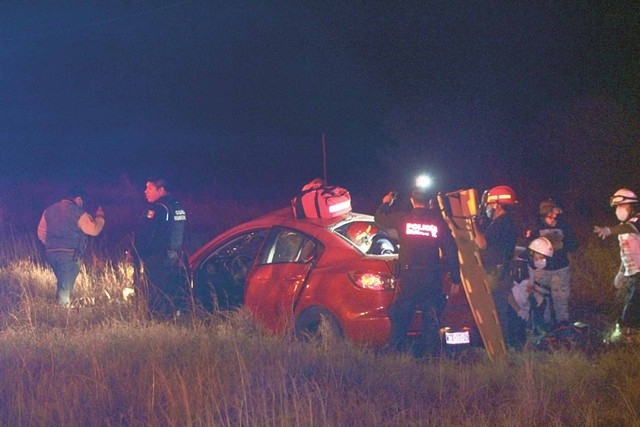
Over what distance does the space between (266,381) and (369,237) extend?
3.00 m

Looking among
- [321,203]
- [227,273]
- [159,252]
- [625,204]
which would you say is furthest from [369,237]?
[625,204]

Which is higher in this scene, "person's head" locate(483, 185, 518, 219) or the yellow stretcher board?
"person's head" locate(483, 185, 518, 219)

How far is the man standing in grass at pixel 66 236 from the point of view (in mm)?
10352

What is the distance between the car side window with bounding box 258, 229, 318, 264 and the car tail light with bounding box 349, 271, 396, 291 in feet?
2.34

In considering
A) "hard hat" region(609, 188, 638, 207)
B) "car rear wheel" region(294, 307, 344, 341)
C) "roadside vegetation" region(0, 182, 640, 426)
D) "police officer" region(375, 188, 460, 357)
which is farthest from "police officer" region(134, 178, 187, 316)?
"hard hat" region(609, 188, 638, 207)

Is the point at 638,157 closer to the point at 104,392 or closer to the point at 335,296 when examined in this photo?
the point at 335,296

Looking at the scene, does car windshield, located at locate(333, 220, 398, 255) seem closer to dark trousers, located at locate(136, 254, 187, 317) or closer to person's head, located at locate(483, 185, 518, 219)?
person's head, located at locate(483, 185, 518, 219)

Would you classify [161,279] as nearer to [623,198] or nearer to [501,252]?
[501,252]

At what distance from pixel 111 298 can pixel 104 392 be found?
4.09 meters

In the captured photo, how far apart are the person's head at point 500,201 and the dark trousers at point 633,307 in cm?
146

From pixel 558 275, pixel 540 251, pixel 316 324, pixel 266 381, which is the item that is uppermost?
pixel 540 251

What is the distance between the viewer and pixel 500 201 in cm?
910

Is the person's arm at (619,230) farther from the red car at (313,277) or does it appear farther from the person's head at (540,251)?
the red car at (313,277)

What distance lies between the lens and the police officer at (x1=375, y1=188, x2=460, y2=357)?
7688 millimetres
